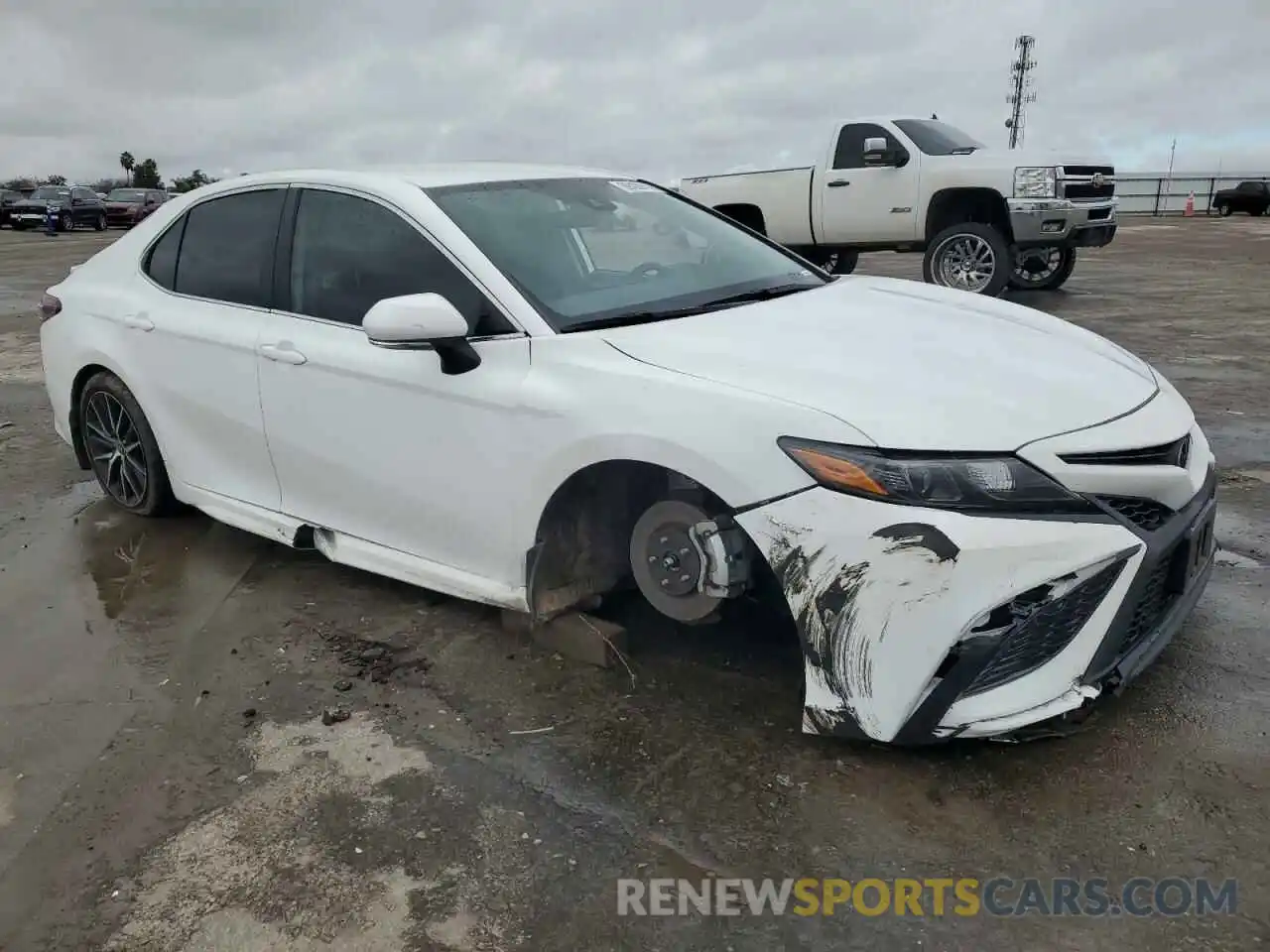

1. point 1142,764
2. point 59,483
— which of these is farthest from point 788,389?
point 59,483

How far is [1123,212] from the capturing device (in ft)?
130

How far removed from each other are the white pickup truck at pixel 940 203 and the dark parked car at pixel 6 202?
3485 centimetres

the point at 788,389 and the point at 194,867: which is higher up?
the point at 788,389

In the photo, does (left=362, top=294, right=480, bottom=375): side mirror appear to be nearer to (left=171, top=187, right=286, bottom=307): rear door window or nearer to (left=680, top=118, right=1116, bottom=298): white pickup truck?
(left=171, top=187, right=286, bottom=307): rear door window

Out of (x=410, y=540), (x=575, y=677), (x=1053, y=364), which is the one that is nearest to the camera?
(x=1053, y=364)

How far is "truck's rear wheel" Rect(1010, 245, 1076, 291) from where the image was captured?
38.9 ft

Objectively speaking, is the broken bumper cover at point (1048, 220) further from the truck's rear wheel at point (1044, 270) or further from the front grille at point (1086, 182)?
the truck's rear wheel at point (1044, 270)

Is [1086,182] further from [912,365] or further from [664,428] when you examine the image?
[664,428]

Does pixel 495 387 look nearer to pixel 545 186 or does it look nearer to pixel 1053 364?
pixel 545 186

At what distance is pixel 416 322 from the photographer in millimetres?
2980

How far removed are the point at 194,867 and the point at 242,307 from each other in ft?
7.13

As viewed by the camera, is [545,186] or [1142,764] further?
[545,186]

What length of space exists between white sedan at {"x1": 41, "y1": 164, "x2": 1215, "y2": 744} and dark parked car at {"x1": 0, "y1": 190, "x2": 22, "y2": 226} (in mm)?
39571

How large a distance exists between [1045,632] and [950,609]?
260mm
